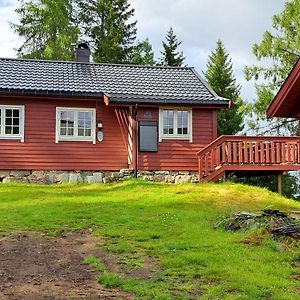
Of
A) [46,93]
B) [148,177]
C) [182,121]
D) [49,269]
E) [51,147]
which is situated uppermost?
[46,93]

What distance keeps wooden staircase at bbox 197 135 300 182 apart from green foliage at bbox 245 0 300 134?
26.5 ft

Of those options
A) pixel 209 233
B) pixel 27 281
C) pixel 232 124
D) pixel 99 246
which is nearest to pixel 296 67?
pixel 209 233

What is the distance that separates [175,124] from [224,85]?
1556cm

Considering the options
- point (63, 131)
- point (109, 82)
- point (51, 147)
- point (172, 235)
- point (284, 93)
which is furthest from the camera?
point (109, 82)

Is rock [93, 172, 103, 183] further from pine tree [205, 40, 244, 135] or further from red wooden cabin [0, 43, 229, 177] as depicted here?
pine tree [205, 40, 244, 135]

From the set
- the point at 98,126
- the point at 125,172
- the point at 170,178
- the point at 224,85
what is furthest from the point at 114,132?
the point at 224,85

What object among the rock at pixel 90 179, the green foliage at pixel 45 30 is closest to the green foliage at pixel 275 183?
the rock at pixel 90 179

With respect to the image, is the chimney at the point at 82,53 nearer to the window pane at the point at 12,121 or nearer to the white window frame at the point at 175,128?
the window pane at the point at 12,121

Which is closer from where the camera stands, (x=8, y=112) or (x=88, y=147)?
(x=8, y=112)

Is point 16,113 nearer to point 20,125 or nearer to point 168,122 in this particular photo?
point 20,125

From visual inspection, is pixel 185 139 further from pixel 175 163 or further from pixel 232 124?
pixel 232 124

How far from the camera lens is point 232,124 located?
30.8m

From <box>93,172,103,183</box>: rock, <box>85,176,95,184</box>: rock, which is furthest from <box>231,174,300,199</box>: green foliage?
<box>85,176,95,184</box>: rock

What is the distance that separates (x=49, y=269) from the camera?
6.71 meters
